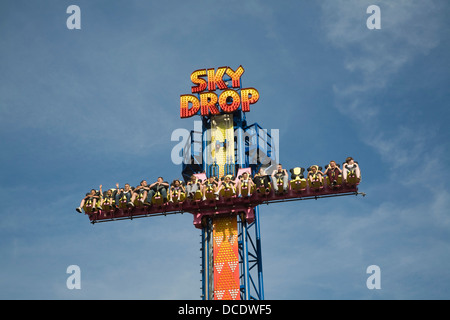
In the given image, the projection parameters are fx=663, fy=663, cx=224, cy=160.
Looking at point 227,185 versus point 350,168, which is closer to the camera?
point 350,168

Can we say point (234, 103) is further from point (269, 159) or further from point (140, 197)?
point (140, 197)

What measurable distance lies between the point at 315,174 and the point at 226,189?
4243 mm

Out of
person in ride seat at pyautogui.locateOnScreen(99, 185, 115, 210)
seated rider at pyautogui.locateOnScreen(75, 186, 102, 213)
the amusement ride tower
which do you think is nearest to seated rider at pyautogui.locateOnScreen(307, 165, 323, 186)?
the amusement ride tower

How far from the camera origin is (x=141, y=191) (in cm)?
3212

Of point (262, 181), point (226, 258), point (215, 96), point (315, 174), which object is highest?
point (215, 96)

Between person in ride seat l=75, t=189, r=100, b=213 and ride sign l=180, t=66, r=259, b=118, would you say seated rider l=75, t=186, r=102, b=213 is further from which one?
ride sign l=180, t=66, r=259, b=118

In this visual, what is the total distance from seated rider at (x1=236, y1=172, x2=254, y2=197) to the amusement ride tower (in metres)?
0.16

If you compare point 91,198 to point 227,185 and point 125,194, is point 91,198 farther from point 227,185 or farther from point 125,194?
point 227,185

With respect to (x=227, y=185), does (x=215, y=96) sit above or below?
above

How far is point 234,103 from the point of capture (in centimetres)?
3603

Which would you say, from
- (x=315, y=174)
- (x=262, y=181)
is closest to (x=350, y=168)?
(x=315, y=174)
